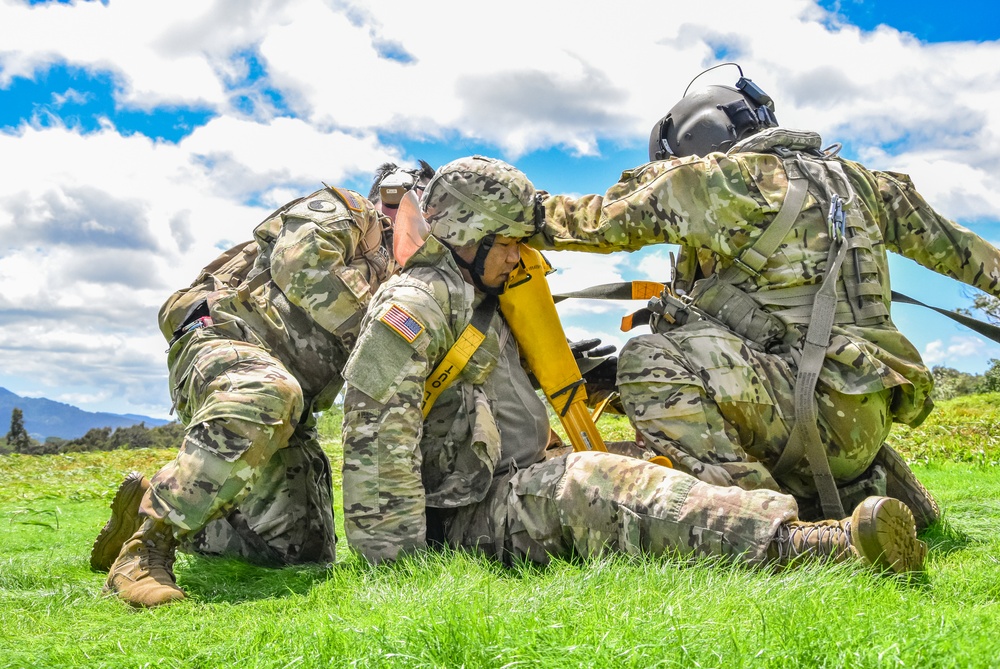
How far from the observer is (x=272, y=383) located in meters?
5.13

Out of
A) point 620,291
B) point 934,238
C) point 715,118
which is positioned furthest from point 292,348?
point 934,238

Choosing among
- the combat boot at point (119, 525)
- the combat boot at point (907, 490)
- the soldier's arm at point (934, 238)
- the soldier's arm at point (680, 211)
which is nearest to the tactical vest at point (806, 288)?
the soldier's arm at point (680, 211)

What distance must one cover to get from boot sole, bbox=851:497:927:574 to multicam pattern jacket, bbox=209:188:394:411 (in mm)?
3326

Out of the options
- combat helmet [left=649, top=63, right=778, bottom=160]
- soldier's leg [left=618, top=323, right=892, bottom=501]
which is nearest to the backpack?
soldier's leg [left=618, top=323, right=892, bottom=501]

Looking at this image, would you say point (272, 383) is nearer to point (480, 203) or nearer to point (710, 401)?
point (480, 203)

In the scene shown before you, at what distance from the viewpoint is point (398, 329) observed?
4.62m

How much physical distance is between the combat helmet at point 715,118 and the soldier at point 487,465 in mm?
Answer: 1451

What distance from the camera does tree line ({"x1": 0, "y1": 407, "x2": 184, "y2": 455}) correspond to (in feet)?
75.2

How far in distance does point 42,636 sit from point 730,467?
3.54 m

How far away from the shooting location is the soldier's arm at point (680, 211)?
5125 mm

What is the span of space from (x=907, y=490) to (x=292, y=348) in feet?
13.4

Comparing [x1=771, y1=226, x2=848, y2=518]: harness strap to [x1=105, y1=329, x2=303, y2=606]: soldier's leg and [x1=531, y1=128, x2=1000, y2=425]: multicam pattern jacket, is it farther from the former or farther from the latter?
[x1=105, y1=329, x2=303, y2=606]: soldier's leg

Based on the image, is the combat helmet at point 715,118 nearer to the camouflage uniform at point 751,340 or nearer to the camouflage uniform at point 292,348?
the camouflage uniform at point 751,340

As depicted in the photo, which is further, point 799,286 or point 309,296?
point 309,296
